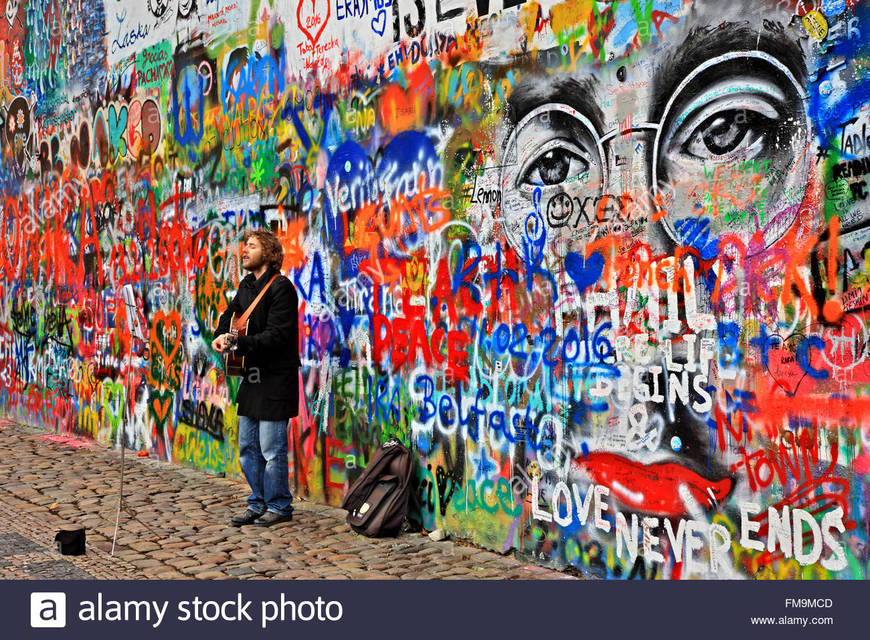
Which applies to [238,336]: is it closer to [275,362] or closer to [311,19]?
[275,362]

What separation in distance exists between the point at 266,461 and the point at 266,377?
0.63 m

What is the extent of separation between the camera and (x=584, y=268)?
5.77 meters

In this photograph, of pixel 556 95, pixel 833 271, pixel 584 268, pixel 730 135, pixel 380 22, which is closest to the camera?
pixel 833 271

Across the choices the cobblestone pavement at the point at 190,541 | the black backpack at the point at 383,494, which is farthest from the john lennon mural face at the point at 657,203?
the black backpack at the point at 383,494

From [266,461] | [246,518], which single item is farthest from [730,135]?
[246,518]

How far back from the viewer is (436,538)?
6.63 m

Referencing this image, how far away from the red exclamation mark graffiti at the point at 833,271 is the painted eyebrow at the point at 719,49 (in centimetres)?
69

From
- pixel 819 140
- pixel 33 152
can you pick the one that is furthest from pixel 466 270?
pixel 33 152

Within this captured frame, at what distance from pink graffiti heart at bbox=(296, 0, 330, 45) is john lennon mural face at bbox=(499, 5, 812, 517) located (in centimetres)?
222

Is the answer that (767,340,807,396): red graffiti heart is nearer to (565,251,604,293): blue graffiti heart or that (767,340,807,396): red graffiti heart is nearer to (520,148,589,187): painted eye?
(565,251,604,293): blue graffiti heart

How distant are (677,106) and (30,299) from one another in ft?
31.8

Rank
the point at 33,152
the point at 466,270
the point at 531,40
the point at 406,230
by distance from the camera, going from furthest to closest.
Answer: the point at 33,152 < the point at 406,230 < the point at 466,270 < the point at 531,40

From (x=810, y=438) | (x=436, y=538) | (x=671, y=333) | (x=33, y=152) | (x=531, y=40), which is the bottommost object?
(x=436, y=538)

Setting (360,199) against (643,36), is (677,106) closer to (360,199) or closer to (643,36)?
(643,36)
